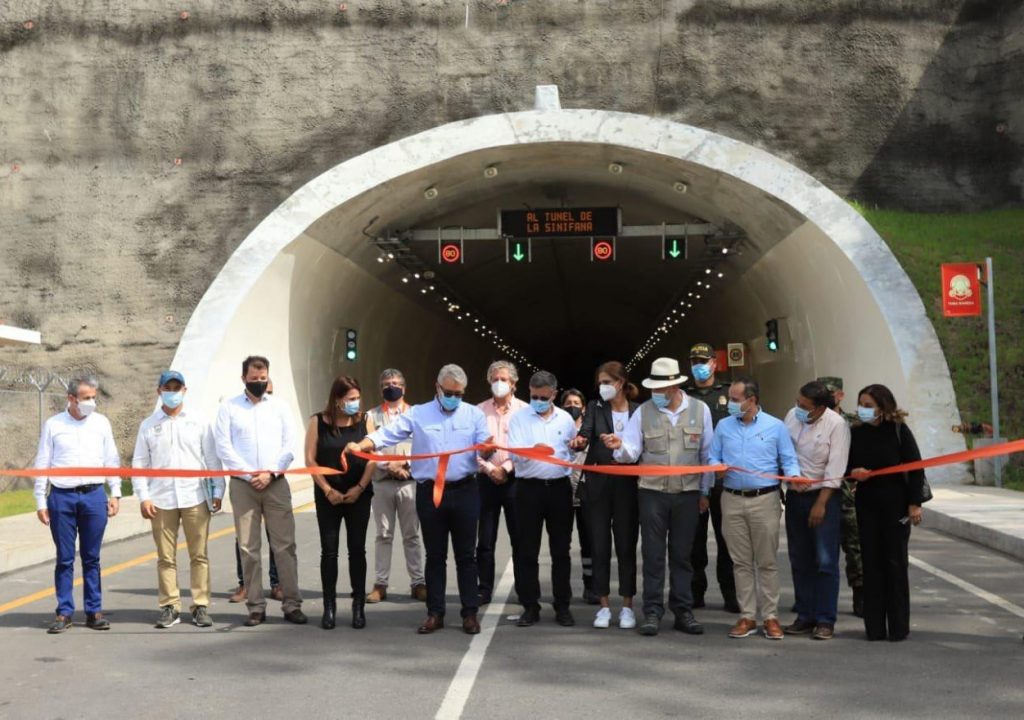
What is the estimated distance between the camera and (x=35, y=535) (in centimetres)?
1534

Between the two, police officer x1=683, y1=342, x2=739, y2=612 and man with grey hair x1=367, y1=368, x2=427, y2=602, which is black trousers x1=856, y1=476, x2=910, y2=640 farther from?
man with grey hair x1=367, y1=368, x2=427, y2=602

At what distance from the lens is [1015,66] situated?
83.5ft

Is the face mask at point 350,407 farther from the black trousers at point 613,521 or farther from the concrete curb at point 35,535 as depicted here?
the concrete curb at point 35,535

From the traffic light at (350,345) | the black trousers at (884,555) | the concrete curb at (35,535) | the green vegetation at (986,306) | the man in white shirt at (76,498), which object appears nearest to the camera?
the black trousers at (884,555)

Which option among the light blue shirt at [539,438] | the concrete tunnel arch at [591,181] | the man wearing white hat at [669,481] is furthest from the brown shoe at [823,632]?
the concrete tunnel arch at [591,181]

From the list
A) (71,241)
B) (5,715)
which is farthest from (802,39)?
(5,715)

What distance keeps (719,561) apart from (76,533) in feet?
17.0

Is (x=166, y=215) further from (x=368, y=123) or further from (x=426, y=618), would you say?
(x=426, y=618)

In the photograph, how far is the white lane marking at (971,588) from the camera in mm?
10117

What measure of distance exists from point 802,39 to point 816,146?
2.16m

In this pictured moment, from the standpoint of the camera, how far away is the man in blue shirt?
9.07 meters

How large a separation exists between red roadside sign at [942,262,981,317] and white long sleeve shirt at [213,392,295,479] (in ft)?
46.7

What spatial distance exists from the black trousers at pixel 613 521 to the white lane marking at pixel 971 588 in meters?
3.07

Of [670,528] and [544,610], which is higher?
[670,528]
